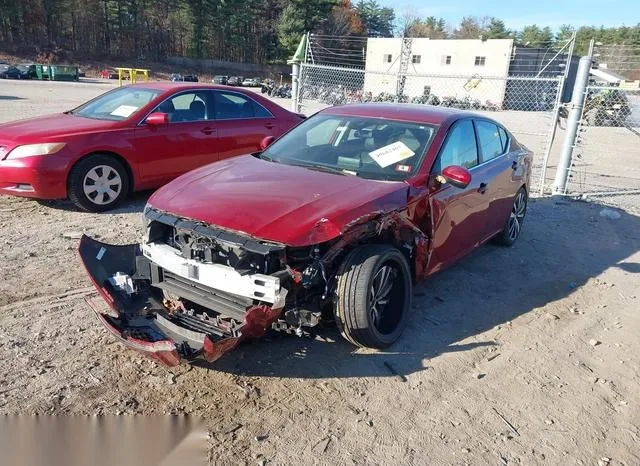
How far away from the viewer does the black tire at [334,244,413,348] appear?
3336 mm

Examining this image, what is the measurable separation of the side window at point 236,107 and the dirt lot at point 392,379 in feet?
10.2

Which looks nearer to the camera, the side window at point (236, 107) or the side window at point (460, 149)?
the side window at point (460, 149)

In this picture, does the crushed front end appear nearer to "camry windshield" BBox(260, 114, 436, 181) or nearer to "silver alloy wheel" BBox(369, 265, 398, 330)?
"silver alloy wheel" BBox(369, 265, 398, 330)

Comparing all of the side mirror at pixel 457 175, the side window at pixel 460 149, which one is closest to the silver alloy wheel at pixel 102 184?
the side window at pixel 460 149

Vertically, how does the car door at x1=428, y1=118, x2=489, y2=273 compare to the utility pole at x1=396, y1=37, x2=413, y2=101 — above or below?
below

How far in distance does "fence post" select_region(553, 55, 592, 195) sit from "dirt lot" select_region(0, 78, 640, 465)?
4.28 m

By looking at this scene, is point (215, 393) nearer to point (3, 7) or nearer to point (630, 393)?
point (630, 393)

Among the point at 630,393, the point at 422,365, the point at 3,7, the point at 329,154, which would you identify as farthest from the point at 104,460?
the point at 3,7

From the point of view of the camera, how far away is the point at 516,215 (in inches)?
245

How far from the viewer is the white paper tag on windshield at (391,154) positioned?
4.21 metres

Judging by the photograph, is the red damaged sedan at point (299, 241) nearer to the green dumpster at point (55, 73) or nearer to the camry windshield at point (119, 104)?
the camry windshield at point (119, 104)

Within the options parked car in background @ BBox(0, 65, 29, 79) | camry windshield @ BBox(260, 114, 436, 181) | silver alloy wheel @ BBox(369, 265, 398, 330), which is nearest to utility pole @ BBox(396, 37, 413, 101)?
camry windshield @ BBox(260, 114, 436, 181)

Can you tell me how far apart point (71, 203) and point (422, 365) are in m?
4.99

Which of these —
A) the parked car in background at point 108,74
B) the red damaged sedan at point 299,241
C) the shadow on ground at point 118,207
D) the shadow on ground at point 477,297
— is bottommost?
the parked car in background at point 108,74
